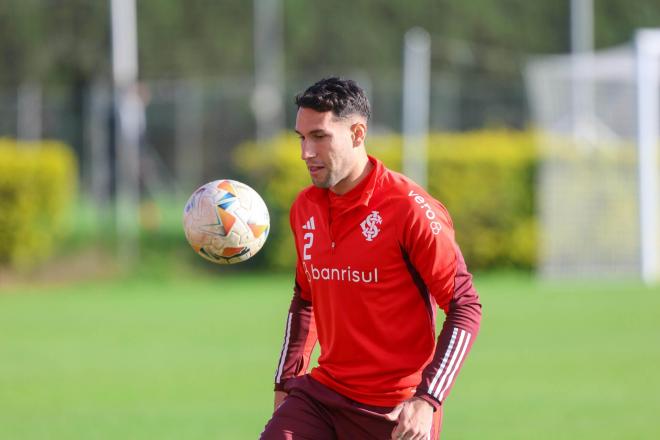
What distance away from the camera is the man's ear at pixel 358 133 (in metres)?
5.35

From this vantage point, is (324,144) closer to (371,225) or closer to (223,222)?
(371,225)

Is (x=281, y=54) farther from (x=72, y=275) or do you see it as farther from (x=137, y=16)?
(x=72, y=275)

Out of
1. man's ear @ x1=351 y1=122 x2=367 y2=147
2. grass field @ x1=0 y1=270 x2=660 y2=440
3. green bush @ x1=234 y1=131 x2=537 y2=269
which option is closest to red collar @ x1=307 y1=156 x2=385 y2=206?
man's ear @ x1=351 y1=122 x2=367 y2=147

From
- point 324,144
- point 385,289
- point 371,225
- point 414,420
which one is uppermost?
point 324,144

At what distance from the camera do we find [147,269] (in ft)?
74.4

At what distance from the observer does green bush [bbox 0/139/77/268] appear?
22.0m

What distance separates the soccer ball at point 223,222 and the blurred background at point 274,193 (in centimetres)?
395

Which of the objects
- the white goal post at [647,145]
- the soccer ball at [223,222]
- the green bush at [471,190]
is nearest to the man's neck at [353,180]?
the soccer ball at [223,222]

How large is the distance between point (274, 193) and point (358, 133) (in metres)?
17.7

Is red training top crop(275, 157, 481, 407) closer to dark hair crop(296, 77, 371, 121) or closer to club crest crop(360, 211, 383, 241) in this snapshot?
club crest crop(360, 211, 383, 241)

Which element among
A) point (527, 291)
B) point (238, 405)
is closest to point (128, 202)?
point (527, 291)

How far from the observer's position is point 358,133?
5.38 meters

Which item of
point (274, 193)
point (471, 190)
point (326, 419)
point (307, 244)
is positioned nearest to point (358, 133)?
point (307, 244)

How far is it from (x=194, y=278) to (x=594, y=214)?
24.5 feet
